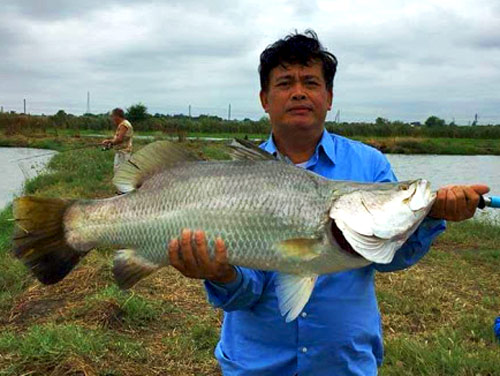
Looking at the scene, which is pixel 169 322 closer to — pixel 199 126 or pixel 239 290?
pixel 239 290

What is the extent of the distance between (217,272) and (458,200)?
1.10 metres

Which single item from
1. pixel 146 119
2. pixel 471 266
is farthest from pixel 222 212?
pixel 146 119

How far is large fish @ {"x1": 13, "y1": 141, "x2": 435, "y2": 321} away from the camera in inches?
94.3

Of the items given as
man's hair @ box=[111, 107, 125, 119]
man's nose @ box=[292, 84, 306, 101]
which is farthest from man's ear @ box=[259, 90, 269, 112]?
man's hair @ box=[111, 107, 125, 119]

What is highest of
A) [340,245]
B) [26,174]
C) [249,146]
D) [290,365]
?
[249,146]

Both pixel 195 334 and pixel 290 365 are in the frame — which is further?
pixel 195 334

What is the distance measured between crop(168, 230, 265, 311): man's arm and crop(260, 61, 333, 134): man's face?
2.44 feet

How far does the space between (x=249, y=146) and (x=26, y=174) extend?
1976 cm

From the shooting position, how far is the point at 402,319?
5918 millimetres

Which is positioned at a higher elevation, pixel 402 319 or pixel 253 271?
pixel 253 271

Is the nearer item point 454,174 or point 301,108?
point 301,108

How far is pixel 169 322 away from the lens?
5770 millimetres

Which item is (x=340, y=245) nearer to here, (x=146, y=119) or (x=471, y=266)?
(x=471, y=266)

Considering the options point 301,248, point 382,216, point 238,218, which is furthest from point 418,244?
point 238,218
